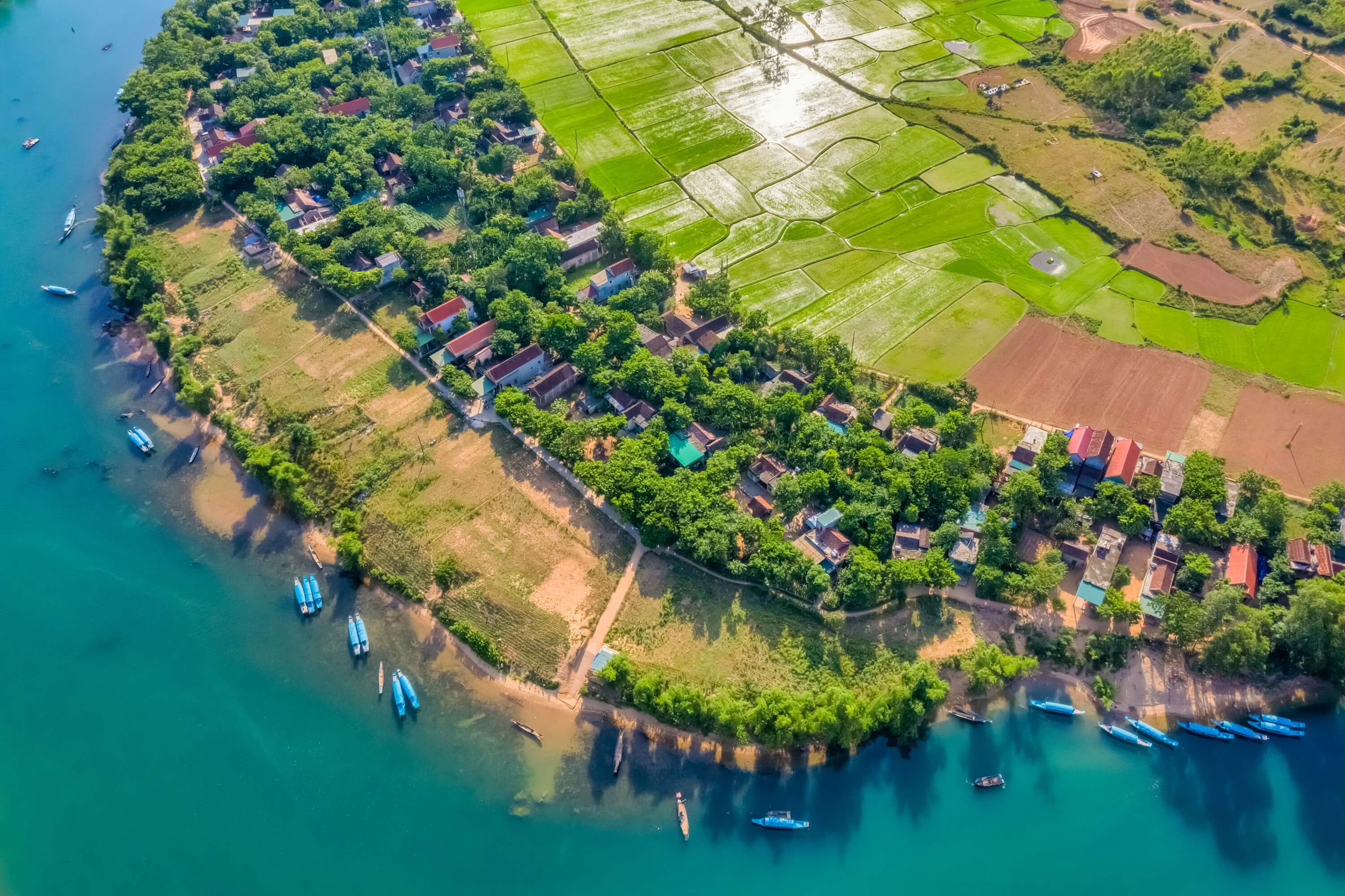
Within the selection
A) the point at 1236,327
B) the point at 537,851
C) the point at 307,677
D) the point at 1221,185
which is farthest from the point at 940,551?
the point at 1221,185

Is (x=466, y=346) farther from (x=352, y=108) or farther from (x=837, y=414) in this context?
(x=352, y=108)

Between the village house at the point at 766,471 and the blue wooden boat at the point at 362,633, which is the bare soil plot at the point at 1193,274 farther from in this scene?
the blue wooden boat at the point at 362,633

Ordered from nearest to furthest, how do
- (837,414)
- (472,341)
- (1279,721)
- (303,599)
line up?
(1279,721)
(303,599)
(837,414)
(472,341)

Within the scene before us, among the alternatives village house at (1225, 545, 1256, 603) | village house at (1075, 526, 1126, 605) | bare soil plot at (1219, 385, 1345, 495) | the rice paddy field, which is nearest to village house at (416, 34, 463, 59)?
the rice paddy field

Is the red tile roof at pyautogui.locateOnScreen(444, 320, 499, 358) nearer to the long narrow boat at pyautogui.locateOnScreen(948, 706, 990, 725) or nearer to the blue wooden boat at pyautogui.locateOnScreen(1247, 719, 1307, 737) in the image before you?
the long narrow boat at pyautogui.locateOnScreen(948, 706, 990, 725)

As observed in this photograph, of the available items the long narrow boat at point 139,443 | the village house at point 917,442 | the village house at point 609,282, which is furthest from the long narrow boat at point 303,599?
the village house at point 917,442

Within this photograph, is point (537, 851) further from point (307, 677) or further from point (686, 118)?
point (686, 118)

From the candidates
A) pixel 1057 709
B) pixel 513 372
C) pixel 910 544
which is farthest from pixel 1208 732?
pixel 513 372
